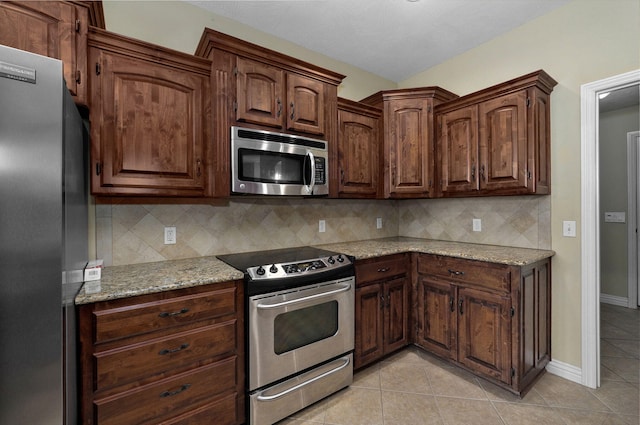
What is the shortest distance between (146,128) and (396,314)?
235 cm

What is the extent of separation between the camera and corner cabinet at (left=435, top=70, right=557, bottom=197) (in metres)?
2.19

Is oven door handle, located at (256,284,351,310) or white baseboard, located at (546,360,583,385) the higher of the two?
oven door handle, located at (256,284,351,310)

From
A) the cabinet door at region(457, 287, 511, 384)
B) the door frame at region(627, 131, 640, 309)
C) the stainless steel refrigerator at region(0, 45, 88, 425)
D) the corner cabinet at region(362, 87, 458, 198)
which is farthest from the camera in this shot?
the door frame at region(627, 131, 640, 309)

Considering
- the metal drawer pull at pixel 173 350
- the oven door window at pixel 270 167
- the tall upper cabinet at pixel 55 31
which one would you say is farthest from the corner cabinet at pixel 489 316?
the tall upper cabinet at pixel 55 31

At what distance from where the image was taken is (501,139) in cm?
233

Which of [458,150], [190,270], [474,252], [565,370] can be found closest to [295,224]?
[190,270]

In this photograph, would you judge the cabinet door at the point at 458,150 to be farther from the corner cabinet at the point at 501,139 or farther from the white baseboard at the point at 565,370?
the white baseboard at the point at 565,370

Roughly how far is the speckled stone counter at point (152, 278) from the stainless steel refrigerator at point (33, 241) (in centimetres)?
25

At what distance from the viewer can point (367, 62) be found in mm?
3117

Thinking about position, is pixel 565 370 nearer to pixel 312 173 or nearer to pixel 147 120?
pixel 312 173

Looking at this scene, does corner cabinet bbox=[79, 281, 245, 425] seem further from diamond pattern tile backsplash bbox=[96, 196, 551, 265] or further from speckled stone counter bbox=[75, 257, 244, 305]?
diamond pattern tile backsplash bbox=[96, 196, 551, 265]

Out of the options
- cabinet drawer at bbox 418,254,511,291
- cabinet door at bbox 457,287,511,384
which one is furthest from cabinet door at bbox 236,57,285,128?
cabinet door at bbox 457,287,511,384

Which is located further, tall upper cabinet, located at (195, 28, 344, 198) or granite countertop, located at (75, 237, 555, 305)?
tall upper cabinet, located at (195, 28, 344, 198)

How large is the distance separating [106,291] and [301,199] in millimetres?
1688
